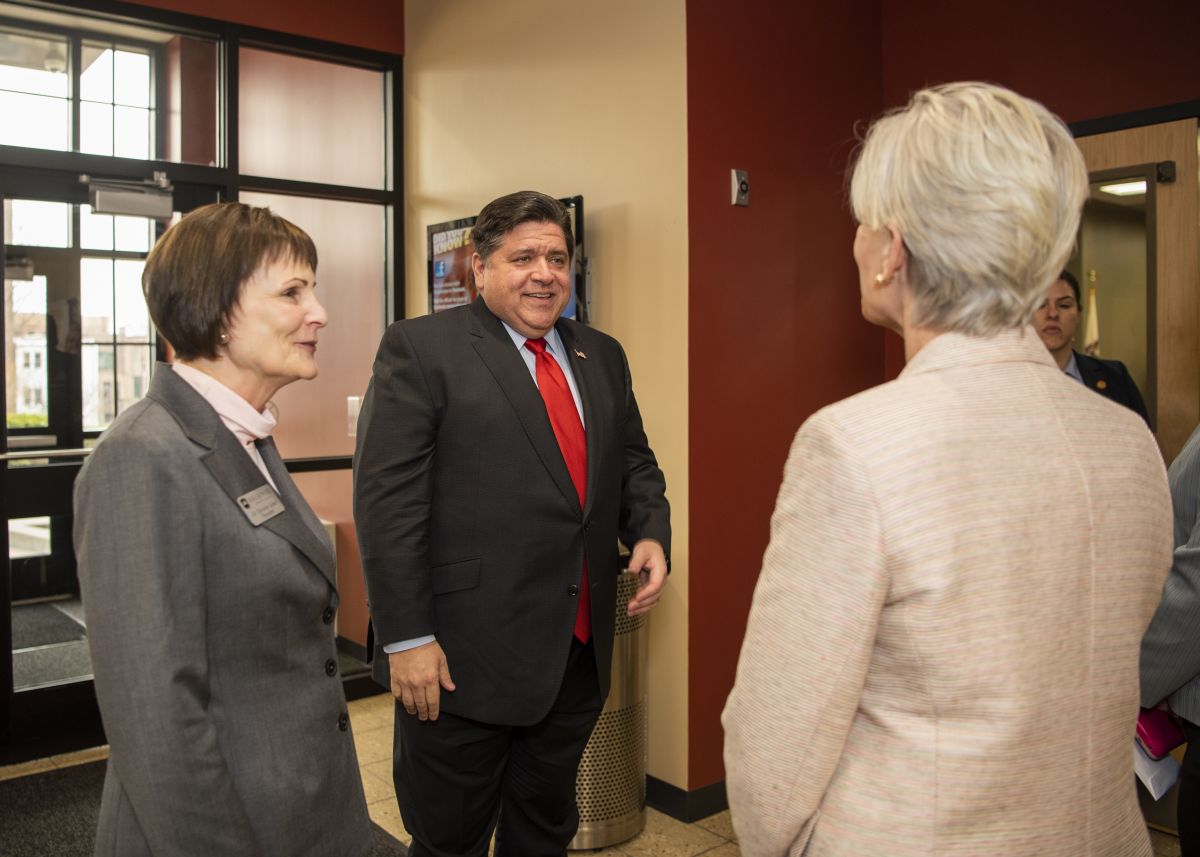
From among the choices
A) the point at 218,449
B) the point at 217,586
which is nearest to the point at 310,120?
the point at 218,449

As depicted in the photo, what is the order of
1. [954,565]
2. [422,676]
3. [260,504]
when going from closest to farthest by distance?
[954,565] < [260,504] < [422,676]

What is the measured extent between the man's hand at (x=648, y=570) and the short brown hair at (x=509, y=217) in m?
0.75

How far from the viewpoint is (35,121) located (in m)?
3.91

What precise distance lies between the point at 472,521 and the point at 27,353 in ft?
9.06

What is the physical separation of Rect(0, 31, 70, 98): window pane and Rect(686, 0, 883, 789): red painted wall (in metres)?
2.64

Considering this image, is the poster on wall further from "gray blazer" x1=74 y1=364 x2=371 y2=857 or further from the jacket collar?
the jacket collar

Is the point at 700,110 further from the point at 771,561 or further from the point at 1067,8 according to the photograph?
the point at 771,561

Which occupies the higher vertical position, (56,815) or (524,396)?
(524,396)

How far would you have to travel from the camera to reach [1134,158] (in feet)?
10.7

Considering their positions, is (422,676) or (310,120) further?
(310,120)

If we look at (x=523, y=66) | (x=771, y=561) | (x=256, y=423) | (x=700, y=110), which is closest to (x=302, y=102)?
(x=523, y=66)

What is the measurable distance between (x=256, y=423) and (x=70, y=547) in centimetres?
312

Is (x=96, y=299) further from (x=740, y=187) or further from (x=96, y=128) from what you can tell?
(x=740, y=187)

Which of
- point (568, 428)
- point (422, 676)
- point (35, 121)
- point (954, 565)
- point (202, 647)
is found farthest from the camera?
point (35, 121)
